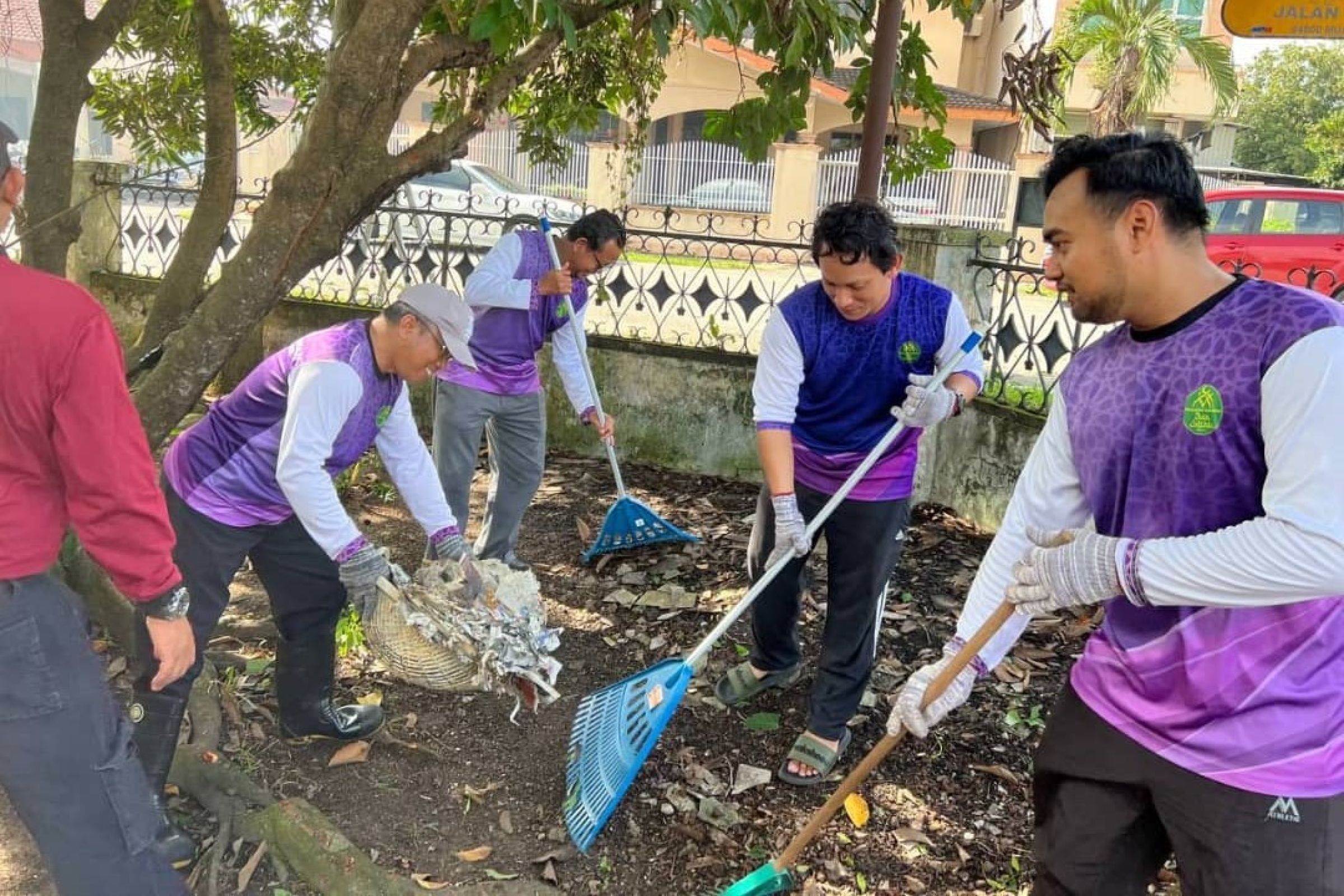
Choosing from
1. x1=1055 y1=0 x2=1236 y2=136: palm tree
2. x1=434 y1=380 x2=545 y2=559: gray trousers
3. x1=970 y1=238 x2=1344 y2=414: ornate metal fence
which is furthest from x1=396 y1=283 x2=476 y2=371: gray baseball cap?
x1=1055 y1=0 x2=1236 y2=136: palm tree

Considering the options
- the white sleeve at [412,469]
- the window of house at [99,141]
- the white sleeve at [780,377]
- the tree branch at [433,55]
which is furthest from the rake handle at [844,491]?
the window of house at [99,141]

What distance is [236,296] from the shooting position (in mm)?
3098

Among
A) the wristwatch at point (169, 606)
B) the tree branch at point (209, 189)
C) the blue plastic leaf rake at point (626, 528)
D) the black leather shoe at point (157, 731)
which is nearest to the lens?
the wristwatch at point (169, 606)

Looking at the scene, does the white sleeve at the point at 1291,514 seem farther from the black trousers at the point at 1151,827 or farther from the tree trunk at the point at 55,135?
the tree trunk at the point at 55,135

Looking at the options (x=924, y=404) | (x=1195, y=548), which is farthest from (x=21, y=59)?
(x=1195, y=548)

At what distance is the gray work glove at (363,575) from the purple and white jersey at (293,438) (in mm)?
44

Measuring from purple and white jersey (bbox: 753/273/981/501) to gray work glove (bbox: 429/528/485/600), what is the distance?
0.97m

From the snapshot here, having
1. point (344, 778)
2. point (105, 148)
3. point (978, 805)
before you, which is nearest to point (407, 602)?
point (344, 778)

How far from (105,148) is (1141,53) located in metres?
14.9

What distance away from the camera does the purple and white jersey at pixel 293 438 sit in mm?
2604

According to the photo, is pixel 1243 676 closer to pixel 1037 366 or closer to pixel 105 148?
pixel 1037 366

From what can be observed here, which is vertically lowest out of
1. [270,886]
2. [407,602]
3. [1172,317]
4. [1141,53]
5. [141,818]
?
[270,886]

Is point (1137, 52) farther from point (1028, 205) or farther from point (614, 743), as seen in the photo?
point (614, 743)

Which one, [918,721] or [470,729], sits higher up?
[918,721]
